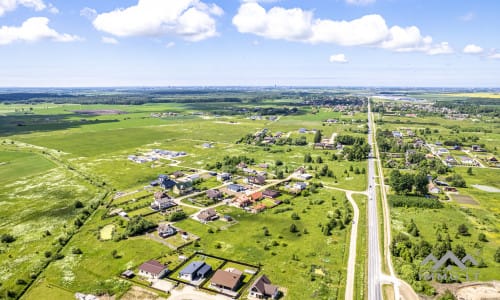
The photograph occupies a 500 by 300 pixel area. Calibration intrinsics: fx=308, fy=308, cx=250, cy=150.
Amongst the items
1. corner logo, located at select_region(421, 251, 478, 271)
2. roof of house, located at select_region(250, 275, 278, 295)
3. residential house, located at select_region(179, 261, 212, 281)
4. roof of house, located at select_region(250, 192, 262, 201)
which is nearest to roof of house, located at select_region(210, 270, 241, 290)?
residential house, located at select_region(179, 261, 212, 281)

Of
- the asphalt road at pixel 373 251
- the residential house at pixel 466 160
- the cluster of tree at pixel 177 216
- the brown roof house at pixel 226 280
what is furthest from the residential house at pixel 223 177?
the residential house at pixel 466 160

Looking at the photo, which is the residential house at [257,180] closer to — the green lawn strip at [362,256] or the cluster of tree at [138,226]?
the green lawn strip at [362,256]

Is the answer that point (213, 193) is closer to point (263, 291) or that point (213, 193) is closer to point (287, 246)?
point (287, 246)

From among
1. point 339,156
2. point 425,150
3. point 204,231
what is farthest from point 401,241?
point 425,150

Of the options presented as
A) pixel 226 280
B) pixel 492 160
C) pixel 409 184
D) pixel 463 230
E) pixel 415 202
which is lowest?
pixel 226 280

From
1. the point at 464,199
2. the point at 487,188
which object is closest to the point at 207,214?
the point at 464,199

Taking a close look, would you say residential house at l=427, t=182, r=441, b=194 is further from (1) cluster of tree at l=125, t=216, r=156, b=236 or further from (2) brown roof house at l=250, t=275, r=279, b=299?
(1) cluster of tree at l=125, t=216, r=156, b=236

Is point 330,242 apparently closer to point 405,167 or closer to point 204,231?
point 204,231
